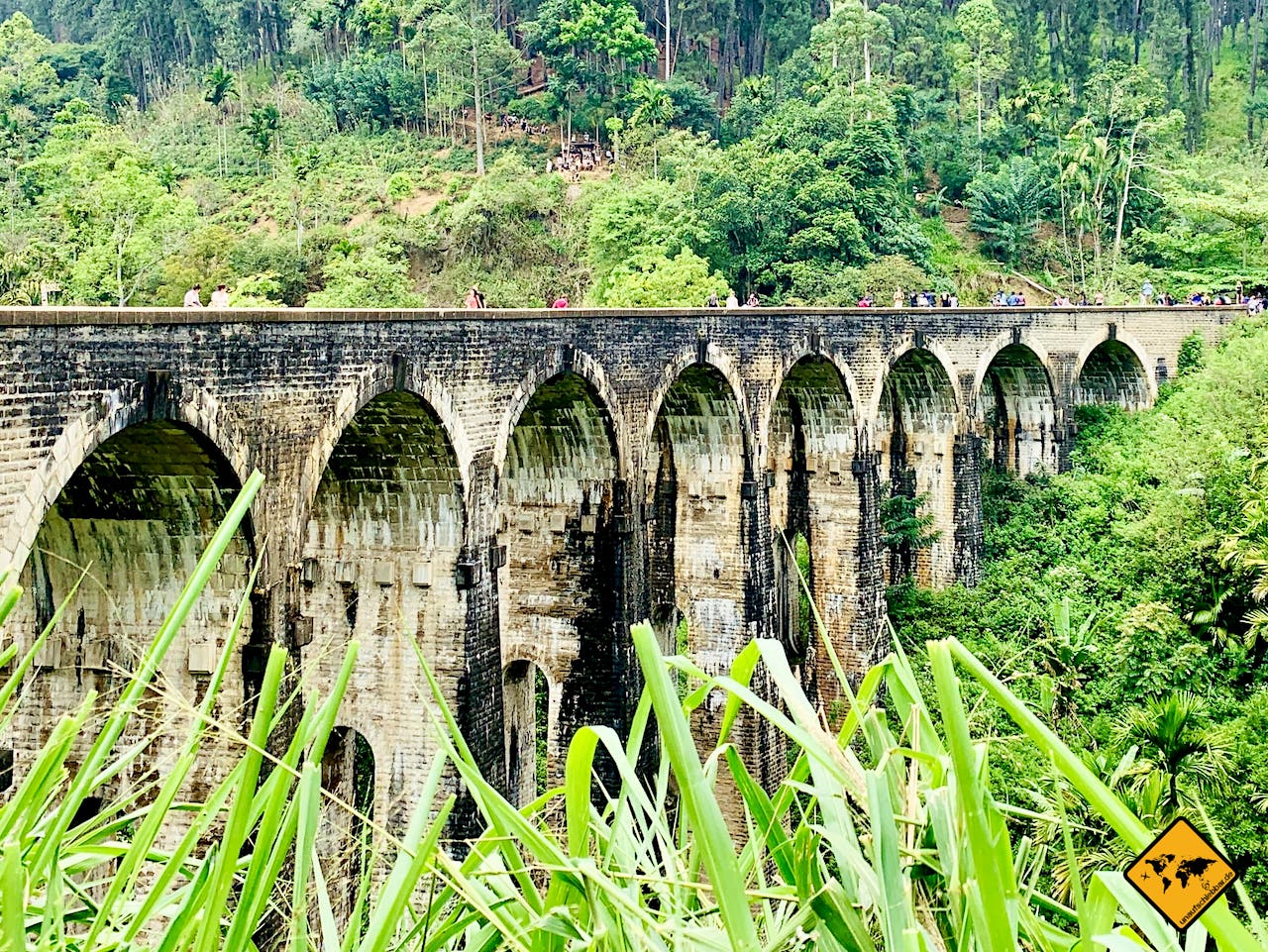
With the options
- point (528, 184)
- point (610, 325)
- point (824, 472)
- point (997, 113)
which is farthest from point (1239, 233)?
point (610, 325)

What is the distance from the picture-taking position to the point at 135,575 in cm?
1059

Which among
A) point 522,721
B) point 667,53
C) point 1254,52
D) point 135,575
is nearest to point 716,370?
point 522,721

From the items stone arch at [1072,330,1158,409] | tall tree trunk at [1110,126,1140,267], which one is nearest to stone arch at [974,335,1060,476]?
stone arch at [1072,330,1158,409]

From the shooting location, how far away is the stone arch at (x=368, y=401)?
1109 centimetres

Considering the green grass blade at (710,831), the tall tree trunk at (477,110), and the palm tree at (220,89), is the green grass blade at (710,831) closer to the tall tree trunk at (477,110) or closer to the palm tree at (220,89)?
the tall tree trunk at (477,110)

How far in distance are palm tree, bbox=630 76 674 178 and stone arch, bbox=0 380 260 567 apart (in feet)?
129

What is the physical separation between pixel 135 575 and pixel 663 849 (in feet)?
28.6

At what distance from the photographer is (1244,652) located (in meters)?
16.4

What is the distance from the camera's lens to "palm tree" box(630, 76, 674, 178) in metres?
49.6

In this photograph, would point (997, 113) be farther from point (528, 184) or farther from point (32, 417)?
point (32, 417)

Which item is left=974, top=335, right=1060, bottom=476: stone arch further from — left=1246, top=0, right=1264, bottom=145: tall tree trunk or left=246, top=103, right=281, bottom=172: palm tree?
left=246, top=103, right=281, bottom=172: palm tree

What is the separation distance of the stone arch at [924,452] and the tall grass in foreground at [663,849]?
22822mm

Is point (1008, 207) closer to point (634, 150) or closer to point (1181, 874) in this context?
point (634, 150)

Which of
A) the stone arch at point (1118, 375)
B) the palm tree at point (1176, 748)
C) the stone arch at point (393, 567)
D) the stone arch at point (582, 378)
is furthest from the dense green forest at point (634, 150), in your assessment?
the palm tree at point (1176, 748)
